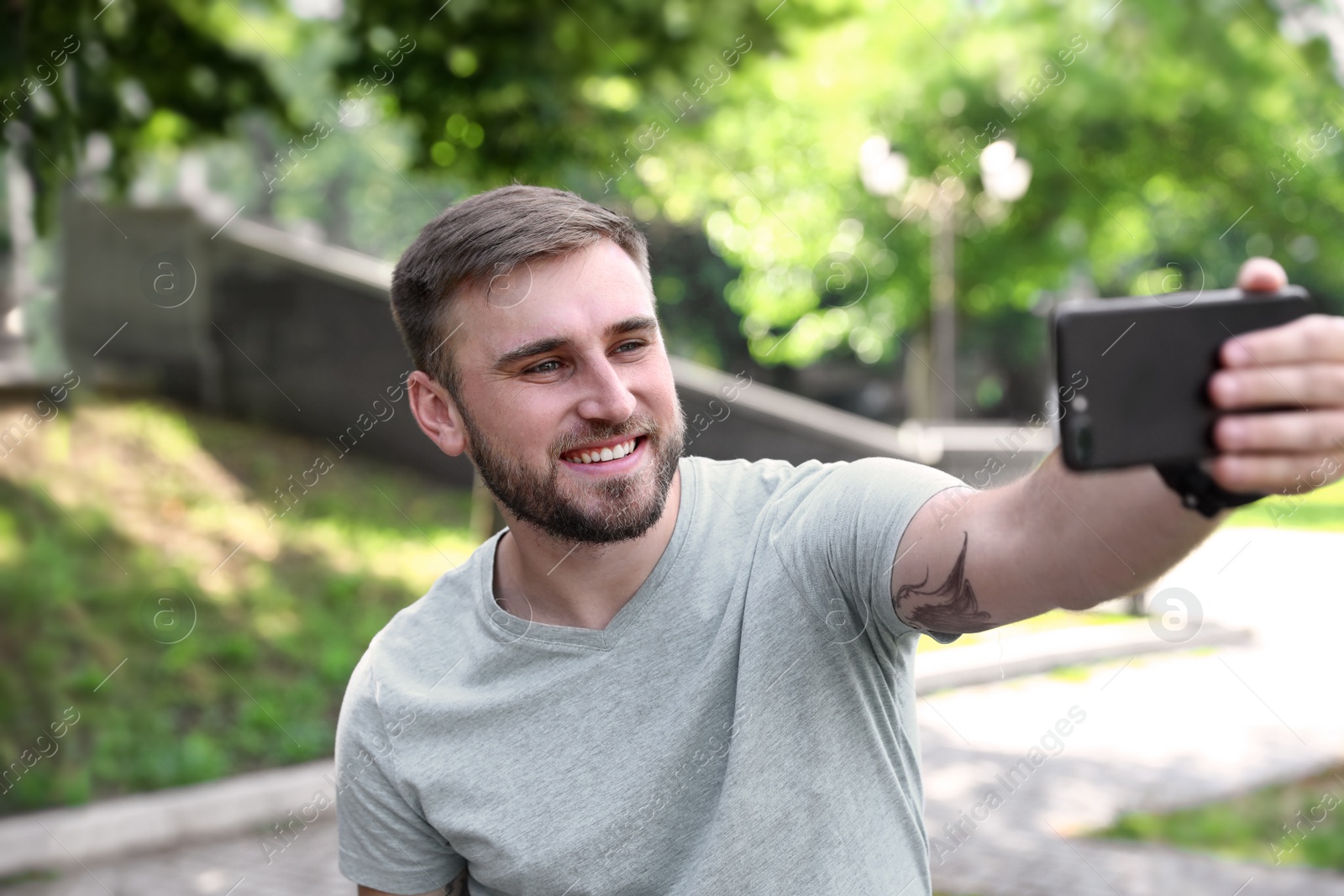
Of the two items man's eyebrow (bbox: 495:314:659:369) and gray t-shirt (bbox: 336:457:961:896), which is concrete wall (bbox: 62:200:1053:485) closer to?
gray t-shirt (bbox: 336:457:961:896)

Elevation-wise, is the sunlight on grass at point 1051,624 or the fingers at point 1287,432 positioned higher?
the fingers at point 1287,432

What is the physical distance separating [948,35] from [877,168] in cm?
185

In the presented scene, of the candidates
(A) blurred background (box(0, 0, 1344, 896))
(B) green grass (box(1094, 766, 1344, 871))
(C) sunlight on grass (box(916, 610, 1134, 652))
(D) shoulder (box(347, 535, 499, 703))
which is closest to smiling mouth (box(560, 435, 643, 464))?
(D) shoulder (box(347, 535, 499, 703))

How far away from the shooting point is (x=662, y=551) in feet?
6.44

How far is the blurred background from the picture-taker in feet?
17.2

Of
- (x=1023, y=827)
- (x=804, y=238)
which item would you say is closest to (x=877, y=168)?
(x=804, y=238)

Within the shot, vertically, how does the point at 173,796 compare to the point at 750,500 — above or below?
below

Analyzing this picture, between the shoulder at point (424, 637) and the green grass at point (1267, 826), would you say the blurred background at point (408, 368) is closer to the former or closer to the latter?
the green grass at point (1267, 826)

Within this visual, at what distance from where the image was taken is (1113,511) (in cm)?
122

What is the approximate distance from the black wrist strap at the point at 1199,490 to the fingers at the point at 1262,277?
169mm

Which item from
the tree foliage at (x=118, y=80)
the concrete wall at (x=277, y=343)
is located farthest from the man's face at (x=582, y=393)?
the concrete wall at (x=277, y=343)

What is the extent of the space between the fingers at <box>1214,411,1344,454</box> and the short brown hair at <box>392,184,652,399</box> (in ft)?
3.69

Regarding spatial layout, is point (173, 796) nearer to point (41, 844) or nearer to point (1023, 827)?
point (41, 844)

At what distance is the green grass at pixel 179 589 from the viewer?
5.27 m
